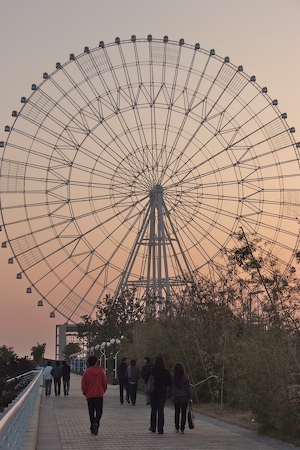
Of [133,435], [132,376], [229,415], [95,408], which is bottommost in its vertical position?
[133,435]

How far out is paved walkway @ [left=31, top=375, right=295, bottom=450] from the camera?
17.8 m

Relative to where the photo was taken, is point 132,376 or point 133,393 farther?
point 133,393

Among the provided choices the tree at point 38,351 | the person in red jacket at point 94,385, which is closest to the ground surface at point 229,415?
the person in red jacket at point 94,385

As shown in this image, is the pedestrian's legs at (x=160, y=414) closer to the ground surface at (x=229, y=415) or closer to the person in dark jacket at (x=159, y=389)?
the person in dark jacket at (x=159, y=389)

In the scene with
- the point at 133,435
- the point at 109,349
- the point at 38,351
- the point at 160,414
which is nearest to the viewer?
the point at 133,435

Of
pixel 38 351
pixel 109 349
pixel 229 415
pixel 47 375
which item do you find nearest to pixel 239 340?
pixel 229 415

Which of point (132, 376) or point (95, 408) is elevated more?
point (132, 376)

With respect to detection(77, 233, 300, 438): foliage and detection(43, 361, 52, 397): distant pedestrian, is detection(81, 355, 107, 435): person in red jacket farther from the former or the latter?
detection(43, 361, 52, 397): distant pedestrian

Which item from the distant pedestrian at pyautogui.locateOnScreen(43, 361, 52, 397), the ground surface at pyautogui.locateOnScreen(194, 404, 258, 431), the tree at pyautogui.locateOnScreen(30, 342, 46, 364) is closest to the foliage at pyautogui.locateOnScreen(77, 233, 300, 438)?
the ground surface at pyautogui.locateOnScreen(194, 404, 258, 431)

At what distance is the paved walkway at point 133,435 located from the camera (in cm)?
1778

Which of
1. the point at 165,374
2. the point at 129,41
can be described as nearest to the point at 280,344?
the point at 165,374

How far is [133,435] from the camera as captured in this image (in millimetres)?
20203

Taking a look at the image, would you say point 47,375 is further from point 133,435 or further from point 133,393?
point 133,435

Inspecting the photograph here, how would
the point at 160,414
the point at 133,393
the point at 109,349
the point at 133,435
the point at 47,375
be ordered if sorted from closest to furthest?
1. the point at 133,435
2. the point at 160,414
3. the point at 133,393
4. the point at 47,375
5. the point at 109,349
